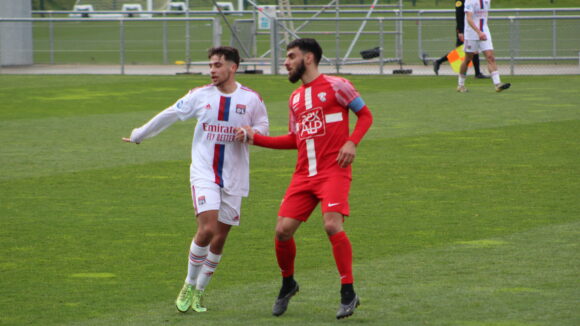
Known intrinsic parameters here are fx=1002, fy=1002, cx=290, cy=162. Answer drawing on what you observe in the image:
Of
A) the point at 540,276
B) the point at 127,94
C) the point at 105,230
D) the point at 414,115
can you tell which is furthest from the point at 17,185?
the point at 127,94

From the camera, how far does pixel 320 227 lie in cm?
960

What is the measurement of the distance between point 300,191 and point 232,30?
2404 cm

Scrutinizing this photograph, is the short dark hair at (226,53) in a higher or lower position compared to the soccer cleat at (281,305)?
higher

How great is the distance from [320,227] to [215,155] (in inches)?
114

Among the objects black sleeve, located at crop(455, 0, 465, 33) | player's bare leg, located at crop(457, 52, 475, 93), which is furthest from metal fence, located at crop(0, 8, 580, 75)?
player's bare leg, located at crop(457, 52, 475, 93)

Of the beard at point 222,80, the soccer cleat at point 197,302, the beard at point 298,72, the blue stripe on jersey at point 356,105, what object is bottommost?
the soccer cleat at point 197,302

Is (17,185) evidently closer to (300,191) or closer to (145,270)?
(145,270)

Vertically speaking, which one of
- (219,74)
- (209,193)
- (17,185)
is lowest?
(17,185)

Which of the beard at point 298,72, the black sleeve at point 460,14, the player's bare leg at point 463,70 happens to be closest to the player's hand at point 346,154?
the beard at point 298,72

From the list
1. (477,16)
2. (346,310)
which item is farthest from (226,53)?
(477,16)

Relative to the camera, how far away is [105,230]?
9430 mm

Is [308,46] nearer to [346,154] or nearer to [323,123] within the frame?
[323,123]

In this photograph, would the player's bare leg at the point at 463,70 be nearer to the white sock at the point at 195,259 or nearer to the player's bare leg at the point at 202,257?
the player's bare leg at the point at 202,257

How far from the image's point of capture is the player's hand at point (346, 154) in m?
6.45
